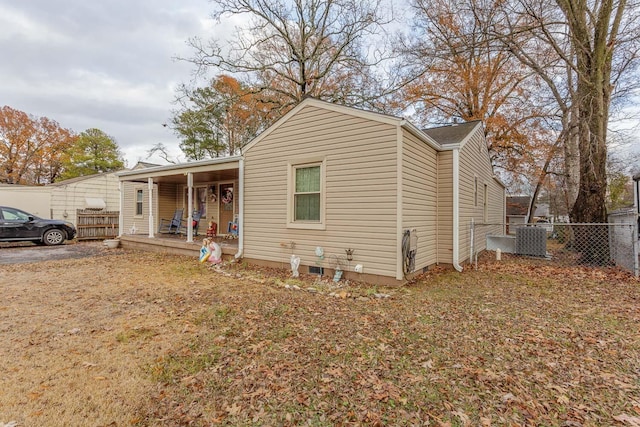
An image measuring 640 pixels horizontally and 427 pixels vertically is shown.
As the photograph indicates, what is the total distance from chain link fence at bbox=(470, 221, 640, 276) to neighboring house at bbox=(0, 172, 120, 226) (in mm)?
19863

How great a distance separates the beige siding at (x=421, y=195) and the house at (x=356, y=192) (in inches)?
0.8

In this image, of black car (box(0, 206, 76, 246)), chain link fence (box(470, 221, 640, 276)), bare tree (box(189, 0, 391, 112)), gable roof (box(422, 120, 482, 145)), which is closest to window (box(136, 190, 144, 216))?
black car (box(0, 206, 76, 246))

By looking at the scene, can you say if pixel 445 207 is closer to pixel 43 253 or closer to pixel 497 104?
pixel 43 253

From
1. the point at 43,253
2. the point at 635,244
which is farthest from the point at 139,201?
the point at 635,244

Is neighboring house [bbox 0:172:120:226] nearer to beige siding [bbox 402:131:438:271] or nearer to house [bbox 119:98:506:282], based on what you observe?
house [bbox 119:98:506:282]

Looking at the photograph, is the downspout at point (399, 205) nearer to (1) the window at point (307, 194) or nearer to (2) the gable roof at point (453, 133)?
(1) the window at point (307, 194)

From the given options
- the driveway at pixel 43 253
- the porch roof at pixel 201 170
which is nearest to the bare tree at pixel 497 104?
the porch roof at pixel 201 170

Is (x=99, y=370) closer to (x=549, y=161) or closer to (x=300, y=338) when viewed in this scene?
(x=300, y=338)

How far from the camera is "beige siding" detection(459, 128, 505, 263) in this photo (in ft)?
25.3

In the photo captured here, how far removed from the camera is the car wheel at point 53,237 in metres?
11.8

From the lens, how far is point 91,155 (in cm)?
2869

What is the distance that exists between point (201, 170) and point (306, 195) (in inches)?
163

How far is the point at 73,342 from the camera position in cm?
327

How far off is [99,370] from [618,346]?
505 cm
